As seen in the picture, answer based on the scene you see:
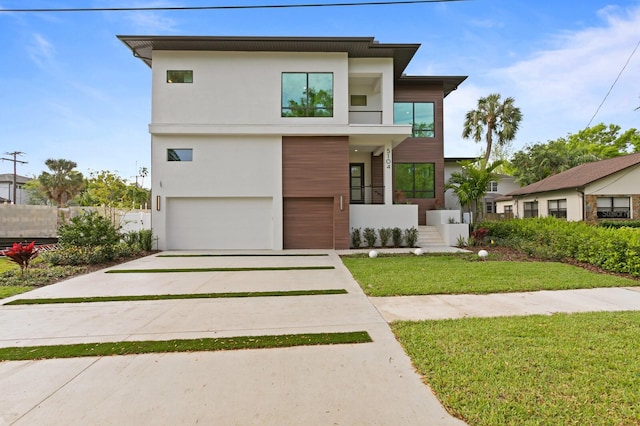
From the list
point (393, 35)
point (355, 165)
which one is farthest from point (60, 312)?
point (393, 35)

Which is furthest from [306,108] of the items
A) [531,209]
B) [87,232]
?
[531,209]

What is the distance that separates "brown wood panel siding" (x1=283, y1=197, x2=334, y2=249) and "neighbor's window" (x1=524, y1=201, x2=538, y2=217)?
17.8 metres

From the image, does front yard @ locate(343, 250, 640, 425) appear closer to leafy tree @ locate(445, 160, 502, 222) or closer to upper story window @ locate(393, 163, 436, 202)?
leafy tree @ locate(445, 160, 502, 222)

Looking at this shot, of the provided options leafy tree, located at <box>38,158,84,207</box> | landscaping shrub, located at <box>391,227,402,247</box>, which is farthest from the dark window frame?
leafy tree, located at <box>38,158,84,207</box>

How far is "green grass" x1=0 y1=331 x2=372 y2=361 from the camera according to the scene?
11.2 feet

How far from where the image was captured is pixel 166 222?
13008mm

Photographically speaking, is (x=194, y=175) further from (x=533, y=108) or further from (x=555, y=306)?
(x=533, y=108)

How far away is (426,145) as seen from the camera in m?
16.3

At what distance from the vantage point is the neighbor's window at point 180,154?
12969 mm

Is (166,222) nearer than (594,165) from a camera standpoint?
Yes

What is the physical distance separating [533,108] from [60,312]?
1101 inches

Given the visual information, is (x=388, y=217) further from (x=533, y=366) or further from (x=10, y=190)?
(x=10, y=190)

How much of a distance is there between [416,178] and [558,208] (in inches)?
437

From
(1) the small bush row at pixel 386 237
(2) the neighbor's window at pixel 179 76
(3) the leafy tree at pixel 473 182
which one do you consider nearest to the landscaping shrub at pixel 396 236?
(1) the small bush row at pixel 386 237
